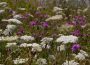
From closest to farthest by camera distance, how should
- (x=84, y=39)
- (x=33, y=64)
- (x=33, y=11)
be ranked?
(x=33, y=64)
(x=84, y=39)
(x=33, y=11)

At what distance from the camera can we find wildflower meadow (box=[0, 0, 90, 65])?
17.1 ft

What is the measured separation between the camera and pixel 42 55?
18.5 ft

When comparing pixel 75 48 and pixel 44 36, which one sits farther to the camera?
pixel 44 36

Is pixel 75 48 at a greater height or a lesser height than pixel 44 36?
greater

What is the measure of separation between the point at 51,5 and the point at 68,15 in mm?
1282

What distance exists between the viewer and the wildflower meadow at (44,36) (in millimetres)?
5219

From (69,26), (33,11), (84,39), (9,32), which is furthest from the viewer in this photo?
(33,11)

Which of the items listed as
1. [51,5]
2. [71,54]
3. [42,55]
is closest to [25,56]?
[42,55]

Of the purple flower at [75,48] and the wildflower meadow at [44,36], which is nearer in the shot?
the wildflower meadow at [44,36]

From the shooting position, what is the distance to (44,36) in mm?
6805

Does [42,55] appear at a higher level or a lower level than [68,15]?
higher

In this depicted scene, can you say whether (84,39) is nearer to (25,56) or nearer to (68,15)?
(25,56)

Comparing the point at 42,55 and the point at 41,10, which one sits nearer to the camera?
the point at 42,55

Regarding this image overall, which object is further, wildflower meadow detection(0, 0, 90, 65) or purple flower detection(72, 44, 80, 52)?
purple flower detection(72, 44, 80, 52)
